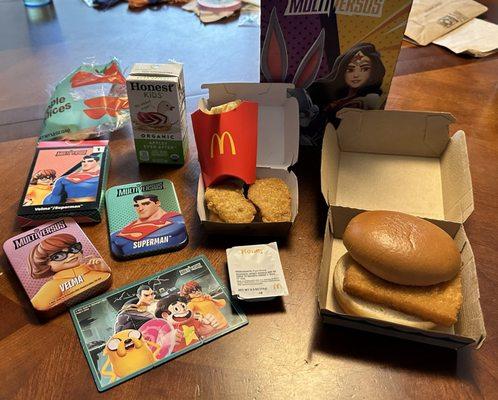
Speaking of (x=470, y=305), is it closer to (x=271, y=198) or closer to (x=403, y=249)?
(x=403, y=249)

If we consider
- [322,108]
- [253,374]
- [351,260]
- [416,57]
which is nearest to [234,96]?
[322,108]

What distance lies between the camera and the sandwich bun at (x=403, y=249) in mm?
687

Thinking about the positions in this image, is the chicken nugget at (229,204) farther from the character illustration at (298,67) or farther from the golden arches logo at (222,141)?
the character illustration at (298,67)

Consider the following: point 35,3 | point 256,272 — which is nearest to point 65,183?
point 256,272

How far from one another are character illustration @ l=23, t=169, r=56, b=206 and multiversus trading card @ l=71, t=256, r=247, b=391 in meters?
0.24

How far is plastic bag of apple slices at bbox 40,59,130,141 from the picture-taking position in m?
1.04

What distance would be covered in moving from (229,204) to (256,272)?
0.14 meters

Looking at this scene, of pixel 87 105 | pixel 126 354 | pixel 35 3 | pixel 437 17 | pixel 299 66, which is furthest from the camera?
pixel 35 3

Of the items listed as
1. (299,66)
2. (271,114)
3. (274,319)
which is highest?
(299,66)

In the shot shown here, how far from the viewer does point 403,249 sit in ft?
2.30

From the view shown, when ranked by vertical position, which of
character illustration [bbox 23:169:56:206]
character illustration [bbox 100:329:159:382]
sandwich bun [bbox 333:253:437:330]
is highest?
character illustration [bbox 23:169:56:206]

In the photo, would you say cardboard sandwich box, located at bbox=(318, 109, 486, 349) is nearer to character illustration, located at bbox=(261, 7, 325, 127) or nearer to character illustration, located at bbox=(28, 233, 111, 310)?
character illustration, located at bbox=(261, 7, 325, 127)

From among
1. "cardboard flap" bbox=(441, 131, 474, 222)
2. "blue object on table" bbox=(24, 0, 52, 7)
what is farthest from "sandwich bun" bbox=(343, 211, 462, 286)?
"blue object on table" bbox=(24, 0, 52, 7)

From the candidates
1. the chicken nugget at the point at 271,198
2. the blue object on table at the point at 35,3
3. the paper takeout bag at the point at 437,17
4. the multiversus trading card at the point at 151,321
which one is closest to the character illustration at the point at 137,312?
the multiversus trading card at the point at 151,321
